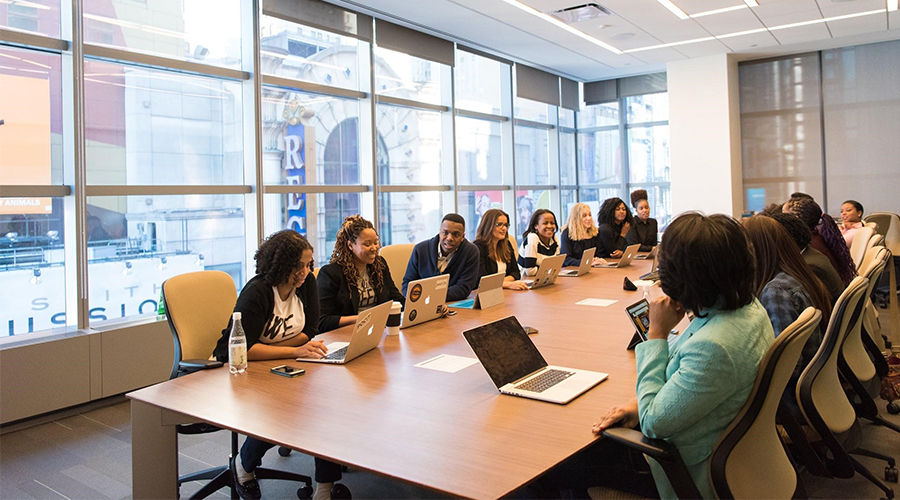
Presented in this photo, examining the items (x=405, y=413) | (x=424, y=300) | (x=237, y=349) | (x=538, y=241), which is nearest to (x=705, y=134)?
(x=538, y=241)

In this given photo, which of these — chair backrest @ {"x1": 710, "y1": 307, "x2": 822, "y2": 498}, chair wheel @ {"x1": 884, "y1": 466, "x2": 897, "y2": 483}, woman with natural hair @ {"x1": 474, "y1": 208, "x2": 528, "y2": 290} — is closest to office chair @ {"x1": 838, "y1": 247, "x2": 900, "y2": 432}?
chair wheel @ {"x1": 884, "y1": 466, "x2": 897, "y2": 483}

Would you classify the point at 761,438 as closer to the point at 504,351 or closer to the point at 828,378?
the point at 504,351

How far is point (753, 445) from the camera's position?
1668 millimetres

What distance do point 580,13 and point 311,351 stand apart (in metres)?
5.02

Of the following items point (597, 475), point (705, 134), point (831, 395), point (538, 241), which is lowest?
point (597, 475)

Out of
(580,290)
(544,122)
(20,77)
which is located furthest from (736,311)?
(544,122)

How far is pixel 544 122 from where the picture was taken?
1005 cm

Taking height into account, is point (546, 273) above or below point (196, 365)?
above

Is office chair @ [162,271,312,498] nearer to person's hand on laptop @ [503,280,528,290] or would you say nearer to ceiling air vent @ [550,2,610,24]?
person's hand on laptop @ [503,280,528,290]

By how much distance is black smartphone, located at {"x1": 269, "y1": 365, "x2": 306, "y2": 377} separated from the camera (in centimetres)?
247

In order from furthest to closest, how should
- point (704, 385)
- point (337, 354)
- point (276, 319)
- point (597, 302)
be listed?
point (597, 302), point (276, 319), point (337, 354), point (704, 385)

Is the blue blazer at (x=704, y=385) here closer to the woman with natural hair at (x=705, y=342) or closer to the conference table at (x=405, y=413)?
the woman with natural hair at (x=705, y=342)

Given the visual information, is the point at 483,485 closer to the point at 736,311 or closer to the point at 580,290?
the point at 736,311

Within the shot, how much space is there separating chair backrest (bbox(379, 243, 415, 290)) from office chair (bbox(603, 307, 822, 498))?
10.2 feet
